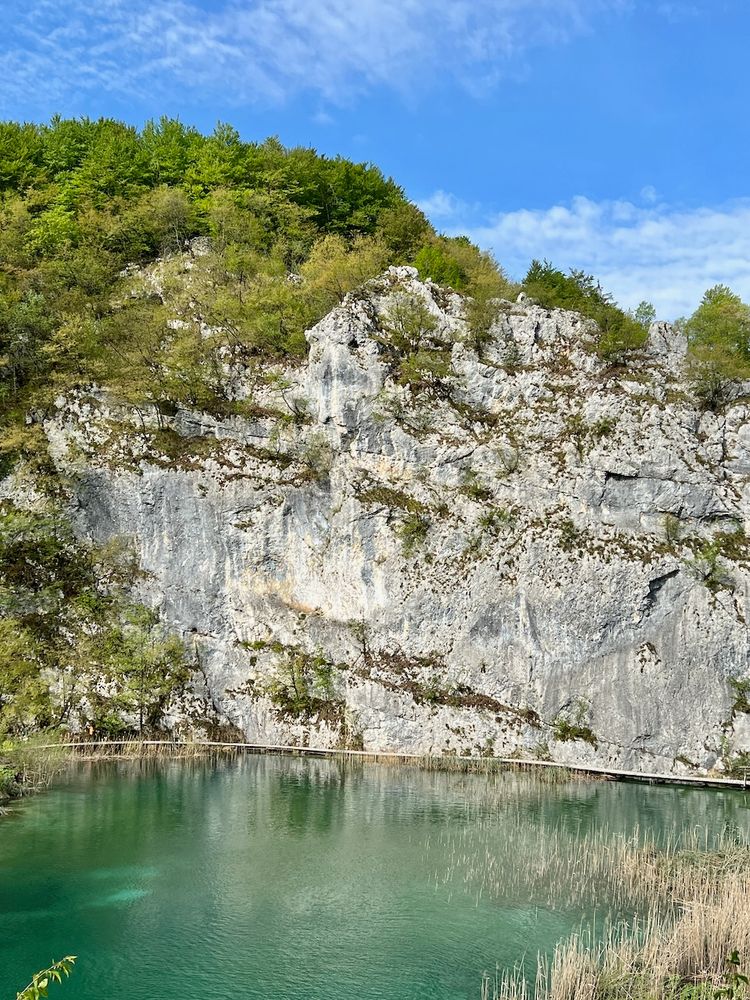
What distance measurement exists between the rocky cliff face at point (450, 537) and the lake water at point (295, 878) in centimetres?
655

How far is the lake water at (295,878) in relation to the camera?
1556 cm

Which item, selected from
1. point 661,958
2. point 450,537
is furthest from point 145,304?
point 661,958

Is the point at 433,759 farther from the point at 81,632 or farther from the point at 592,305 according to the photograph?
the point at 592,305

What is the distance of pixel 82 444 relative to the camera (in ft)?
161

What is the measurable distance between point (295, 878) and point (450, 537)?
88.4 ft

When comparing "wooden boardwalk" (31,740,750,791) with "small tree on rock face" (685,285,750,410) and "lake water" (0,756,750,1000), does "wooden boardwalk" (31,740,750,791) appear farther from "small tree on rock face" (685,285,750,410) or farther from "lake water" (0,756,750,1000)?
A: "small tree on rock face" (685,285,750,410)

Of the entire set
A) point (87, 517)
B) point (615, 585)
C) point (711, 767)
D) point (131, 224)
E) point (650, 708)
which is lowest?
point (711, 767)

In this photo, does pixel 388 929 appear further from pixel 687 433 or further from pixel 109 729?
pixel 687 433

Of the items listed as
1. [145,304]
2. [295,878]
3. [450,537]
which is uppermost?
[145,304]

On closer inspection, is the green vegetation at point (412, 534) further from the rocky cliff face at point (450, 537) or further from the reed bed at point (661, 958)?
the reed bed at point (661, 958)

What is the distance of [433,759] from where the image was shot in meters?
39.4

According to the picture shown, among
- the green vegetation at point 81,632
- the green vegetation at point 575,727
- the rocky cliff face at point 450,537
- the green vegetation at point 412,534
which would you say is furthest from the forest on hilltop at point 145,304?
the green vegetation at point 575,727

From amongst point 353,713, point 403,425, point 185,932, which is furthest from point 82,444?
point 185,932

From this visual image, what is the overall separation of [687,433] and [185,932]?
39947 mm
